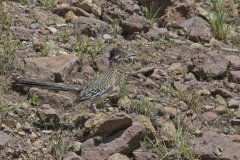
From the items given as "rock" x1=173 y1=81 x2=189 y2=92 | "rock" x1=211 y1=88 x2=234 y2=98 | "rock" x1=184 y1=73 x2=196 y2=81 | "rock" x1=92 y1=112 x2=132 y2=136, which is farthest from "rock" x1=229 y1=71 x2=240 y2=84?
"rock" x1=92 y1=112 x2=132 y2=136

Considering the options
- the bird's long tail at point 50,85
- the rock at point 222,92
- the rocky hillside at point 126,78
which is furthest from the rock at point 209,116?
the bird's long tail at point 50,85

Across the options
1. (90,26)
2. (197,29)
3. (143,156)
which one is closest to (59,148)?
(143,156)

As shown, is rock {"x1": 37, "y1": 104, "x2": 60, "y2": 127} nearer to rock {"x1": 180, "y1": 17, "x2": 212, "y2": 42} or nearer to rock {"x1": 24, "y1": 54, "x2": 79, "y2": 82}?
rock {"x1": 24, "y1": 54, "x2": 79, "y2": 82}

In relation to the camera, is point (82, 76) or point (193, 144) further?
point (82, 76)

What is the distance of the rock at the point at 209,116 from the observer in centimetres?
813

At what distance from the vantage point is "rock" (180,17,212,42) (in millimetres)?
10281

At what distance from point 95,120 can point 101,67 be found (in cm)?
177

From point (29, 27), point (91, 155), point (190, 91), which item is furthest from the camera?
point (29, 27)

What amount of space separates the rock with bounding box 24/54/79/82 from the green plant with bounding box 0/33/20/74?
170 millimetres

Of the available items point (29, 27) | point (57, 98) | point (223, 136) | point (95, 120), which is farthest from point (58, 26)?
point (223, 136)

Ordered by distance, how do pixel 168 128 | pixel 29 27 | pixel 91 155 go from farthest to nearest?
pixel 29 27 → pixel 168 128 → pixel 91 155

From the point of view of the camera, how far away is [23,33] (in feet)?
30.1

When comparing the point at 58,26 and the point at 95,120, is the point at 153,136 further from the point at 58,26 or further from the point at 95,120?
the point at 58,26

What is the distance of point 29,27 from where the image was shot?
9469 millimetres
